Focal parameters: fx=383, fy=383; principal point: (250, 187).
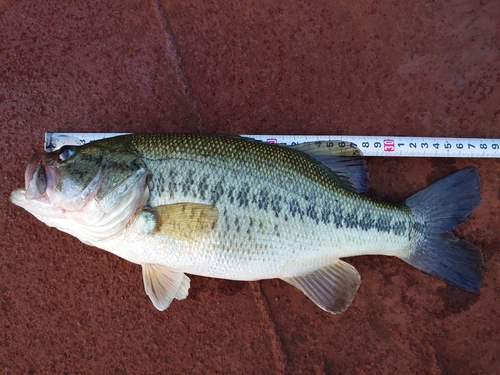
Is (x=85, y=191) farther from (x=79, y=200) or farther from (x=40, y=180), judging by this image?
(x=40, y=180)

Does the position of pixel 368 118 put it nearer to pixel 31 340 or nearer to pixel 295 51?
pixel 295 51

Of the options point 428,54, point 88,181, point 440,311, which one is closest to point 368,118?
point 428,54

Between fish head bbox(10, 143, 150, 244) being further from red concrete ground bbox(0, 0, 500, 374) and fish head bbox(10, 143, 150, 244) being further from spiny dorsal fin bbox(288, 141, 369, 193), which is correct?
spiny dorsal fin bbox(288, 141, 369, 193)

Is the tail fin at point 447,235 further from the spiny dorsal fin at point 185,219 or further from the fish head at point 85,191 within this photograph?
the fish head at point 85,191

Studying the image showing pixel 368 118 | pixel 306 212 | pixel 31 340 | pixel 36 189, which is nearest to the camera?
pixel 36 189

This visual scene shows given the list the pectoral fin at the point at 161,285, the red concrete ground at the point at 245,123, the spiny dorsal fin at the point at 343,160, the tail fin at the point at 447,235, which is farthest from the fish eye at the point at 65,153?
the tail fin at the point at 447,235

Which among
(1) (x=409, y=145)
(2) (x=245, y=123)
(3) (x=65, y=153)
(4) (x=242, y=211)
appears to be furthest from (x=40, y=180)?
(1) (x=409, y=145)

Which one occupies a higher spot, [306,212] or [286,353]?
[306,212]
